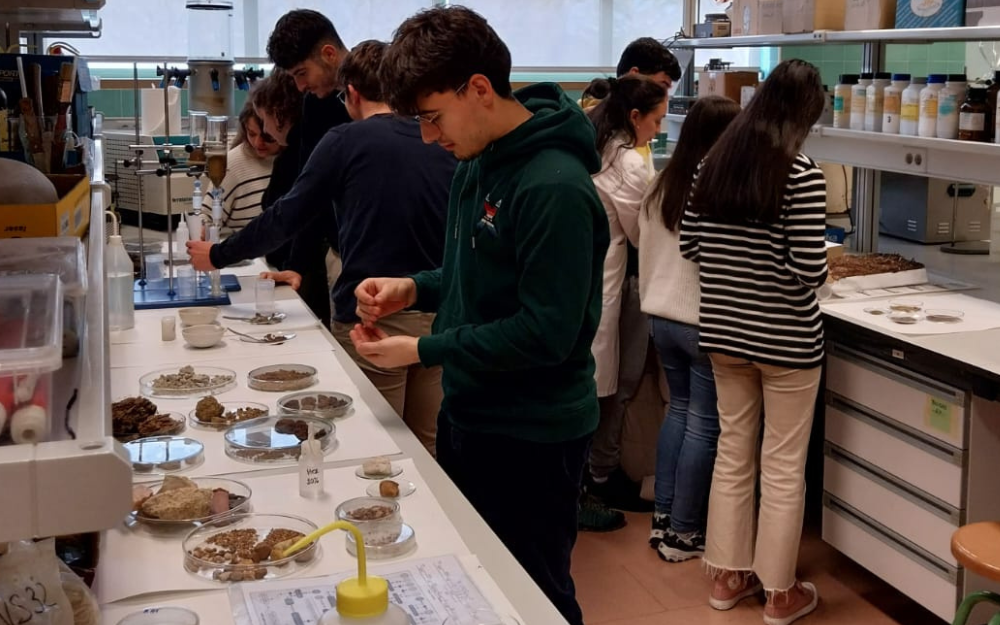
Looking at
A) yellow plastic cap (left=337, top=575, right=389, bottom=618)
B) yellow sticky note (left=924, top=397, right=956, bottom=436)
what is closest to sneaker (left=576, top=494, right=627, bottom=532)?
yellow sticky note (left=924, top=397, right=956, bottom=436)

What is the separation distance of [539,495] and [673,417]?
5.89ft

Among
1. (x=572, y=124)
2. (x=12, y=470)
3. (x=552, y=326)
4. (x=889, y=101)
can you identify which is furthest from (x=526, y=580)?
(x=889, y=101)

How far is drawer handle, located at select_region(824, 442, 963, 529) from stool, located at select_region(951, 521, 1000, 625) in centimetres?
43

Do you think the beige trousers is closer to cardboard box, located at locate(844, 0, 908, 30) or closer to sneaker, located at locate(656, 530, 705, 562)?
sneaker, located at locate(656, 530, 705, 562)

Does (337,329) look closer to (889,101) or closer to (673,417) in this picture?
(673,417)

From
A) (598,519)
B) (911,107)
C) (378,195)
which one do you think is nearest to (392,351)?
(378,195)

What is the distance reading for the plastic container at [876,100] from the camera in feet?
12.2

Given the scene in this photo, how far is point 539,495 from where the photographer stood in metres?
2.07

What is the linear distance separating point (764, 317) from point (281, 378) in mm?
1391

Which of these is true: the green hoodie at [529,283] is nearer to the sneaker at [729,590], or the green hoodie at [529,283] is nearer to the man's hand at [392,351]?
the man's hand at [392,351]

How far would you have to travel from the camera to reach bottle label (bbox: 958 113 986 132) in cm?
324

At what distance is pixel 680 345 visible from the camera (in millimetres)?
3586

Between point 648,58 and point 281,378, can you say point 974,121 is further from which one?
point 281,378

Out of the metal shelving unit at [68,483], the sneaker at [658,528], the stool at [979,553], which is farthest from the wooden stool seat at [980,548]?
the metal shelving unit at [68,483]
